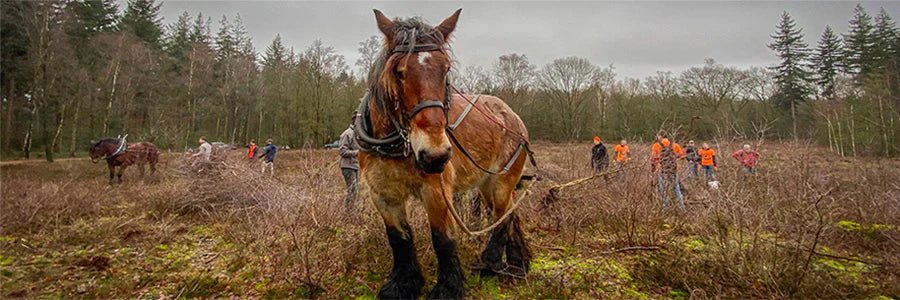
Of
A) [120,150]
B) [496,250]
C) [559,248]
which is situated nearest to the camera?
[496,250]

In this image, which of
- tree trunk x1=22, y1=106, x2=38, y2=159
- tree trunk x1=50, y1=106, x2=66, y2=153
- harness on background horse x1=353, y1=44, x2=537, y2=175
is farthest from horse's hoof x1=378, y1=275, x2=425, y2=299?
tree trunk x1=50, y1=106, x2=66, y2=153

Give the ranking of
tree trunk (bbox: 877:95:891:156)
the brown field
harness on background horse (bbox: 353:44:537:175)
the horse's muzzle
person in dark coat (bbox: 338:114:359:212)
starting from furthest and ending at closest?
1. tree trunk (bbox: 877:95:891:156)
2. person in dark coat (bbox: 338:114:359:212)
3. the brown field
4. harness on background horse (bbox: 353:44:537:175)
5. the horse's muzzle

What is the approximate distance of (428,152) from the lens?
6.89 feet

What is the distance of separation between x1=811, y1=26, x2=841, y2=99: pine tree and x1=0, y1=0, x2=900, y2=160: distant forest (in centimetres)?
10

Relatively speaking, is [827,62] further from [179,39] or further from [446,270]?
[179,39]

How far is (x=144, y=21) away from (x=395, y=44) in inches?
1607

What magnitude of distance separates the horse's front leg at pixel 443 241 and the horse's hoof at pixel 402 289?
18cm

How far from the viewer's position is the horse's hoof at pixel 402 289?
298cm

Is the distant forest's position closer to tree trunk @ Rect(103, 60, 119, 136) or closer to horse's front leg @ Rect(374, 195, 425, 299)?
tree trunk @ Rect(103, 60, 119, 136)

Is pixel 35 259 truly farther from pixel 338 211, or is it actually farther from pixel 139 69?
pixel 139 69

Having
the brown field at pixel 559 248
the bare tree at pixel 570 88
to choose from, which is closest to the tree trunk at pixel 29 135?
the brown field at pixel 559 248

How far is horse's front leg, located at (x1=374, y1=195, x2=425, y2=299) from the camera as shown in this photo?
2969mm

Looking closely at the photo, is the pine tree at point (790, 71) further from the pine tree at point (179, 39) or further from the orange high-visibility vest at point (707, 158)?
the pine tree at point (179, 39)

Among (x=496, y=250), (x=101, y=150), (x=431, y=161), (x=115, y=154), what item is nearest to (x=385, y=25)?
(x=431, y=161)
